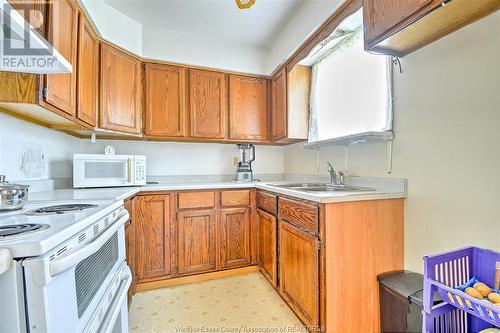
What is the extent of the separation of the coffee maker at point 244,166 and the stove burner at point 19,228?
205 centimetres

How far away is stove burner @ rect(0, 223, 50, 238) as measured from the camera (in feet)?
2.15

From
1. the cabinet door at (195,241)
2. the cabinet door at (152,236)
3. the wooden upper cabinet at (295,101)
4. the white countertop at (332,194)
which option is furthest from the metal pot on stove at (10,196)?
the wooden upper cabinet at (295,101)

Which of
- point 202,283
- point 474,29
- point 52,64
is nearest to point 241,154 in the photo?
point 202,283

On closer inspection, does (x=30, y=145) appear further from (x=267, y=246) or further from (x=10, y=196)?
Answer: (x=267, y=246)

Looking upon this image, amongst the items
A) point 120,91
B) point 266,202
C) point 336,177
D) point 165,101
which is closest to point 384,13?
point 336,177

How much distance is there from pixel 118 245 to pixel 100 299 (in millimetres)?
364

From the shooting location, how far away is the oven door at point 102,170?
1922mm

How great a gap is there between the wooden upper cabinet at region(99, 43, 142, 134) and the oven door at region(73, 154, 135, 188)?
0.96ft

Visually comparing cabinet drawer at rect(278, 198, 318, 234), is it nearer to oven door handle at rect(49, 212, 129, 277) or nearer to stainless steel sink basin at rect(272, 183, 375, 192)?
stainless steel sink basin at rect(272, 183, 375, 192)

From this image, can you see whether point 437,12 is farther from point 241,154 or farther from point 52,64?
point 241,154

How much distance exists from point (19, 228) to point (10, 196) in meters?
0.46

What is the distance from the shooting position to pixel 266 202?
212cm

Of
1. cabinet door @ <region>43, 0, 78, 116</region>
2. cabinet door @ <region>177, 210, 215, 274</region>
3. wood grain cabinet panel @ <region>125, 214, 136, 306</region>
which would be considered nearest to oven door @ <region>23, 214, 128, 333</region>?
wood grain cabinet panel @ <region>125, 214, 136, 306</region>

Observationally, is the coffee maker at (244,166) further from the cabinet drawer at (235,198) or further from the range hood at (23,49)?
the range hood at (23,49)
